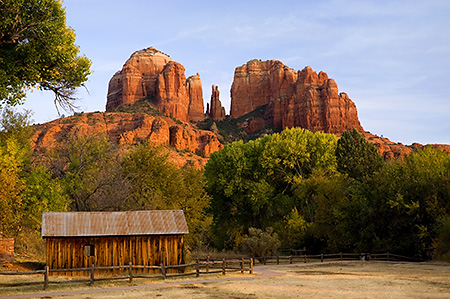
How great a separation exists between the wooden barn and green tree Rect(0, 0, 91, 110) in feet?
27.9

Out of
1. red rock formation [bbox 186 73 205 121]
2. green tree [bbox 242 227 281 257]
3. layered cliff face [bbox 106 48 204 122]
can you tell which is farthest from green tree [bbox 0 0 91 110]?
red rock formation [bbox 186 73 205 121]

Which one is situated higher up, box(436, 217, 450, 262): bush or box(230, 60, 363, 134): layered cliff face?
box(230, 60, 363, 134): layered cliff face

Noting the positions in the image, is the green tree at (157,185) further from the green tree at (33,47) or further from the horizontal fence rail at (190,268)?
the green tree at (33,47)

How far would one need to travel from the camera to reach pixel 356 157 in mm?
55312

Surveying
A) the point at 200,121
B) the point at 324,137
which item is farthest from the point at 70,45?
the point at 200,121

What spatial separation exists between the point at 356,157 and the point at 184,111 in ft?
423

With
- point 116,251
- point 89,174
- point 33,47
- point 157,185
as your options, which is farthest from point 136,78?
point 33,47

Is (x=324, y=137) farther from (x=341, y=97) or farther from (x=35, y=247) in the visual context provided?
(x=341, y=97)

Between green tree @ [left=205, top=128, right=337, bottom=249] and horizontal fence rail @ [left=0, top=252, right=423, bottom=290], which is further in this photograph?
green tree @ [left=205, top=128, right=337, bottom=249]

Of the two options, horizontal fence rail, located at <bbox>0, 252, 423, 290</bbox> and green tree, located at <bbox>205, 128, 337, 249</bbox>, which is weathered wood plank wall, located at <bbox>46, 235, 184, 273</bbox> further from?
green tree, located at <bbox>205, 128, 337, 249</bbox>

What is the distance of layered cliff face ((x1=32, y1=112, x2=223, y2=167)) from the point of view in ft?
405

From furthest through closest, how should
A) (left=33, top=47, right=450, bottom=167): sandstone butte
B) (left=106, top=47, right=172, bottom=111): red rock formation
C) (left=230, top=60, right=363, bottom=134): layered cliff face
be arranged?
(left=106, top=47, right=172, bottom=111): red rock formation < (left=230, top=60, right=363, bottom=134): layered cliff face < (left=33, top=47, right=450, bottom=167): sandstone butte

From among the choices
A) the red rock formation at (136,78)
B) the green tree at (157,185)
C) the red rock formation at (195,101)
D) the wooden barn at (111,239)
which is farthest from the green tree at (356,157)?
the red rock formation at (195,101)

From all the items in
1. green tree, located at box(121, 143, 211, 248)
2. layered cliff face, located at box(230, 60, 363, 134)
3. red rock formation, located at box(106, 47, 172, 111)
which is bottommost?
green tree, located at box(121, 143, 211, 248)
